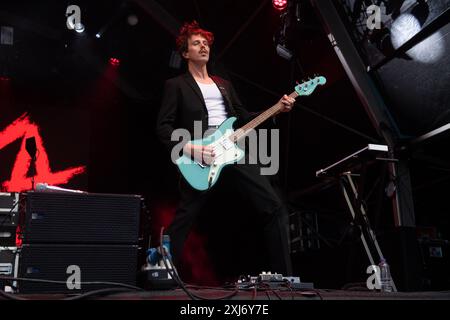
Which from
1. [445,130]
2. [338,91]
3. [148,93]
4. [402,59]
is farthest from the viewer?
[148,93]

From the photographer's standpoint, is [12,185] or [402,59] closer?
[402,59]

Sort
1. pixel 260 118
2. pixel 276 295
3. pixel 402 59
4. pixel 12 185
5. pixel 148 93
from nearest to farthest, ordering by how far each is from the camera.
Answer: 1. pixel 276 295
2. pixel 260 118
3. pixel 402 59
4. pixel 12 185
5. pixel 148 93

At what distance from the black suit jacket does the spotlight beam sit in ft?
5.94

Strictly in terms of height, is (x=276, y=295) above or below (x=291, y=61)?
below

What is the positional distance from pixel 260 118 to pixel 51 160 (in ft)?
12.1

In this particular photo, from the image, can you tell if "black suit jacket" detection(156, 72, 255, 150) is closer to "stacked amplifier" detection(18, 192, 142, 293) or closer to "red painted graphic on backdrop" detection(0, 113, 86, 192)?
"stacked amplifier" detection(18, 192, 142, 293)

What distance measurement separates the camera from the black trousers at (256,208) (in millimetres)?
2744

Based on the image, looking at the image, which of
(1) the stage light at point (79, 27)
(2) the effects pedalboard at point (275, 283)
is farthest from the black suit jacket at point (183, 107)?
(1) the stage light at point (79, 27)

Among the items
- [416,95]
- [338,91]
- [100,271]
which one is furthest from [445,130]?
[100,271]

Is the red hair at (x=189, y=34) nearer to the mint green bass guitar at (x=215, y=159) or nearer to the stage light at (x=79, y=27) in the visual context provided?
the mint green bass guitar at (x=215, y=159)

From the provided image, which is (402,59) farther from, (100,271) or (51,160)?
(51,160)

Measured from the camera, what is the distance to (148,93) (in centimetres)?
634

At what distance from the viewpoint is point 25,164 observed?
5.91 m

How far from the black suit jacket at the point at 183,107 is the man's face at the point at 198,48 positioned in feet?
0.58
